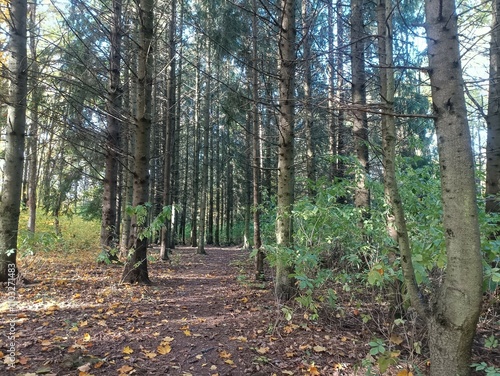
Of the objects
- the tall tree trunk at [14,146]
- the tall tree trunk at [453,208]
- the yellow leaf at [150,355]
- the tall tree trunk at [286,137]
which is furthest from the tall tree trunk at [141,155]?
the tall tree trunk at [453,208]

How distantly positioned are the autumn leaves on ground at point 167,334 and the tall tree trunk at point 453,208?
105cm

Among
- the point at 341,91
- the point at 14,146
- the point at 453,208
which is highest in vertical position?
the point at 341,91

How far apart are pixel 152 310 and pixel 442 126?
165 inches

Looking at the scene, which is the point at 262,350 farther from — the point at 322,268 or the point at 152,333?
the point at 322,268

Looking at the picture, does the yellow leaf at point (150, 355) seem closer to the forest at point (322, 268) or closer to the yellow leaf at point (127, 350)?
the forest at point (322, 268)

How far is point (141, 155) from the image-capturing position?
230 inches

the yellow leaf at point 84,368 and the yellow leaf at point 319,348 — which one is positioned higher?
the yellow leaf at point 84,368

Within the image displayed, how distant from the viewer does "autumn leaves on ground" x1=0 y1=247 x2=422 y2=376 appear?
9.42ft

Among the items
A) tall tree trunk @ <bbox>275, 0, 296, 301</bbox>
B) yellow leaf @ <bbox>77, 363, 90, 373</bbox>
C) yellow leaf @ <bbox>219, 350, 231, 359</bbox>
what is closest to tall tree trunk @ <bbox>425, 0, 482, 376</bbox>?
yellow leaf @ <bbox>219, 350, 231, 359</bbox>

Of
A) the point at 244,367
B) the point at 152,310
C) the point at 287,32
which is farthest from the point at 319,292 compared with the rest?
the point at 287,32

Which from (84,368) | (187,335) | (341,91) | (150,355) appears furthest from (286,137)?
(341,91)

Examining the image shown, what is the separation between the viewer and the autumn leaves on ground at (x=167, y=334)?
2.87 meters

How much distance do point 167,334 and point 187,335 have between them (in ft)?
0.77

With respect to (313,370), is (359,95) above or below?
above
